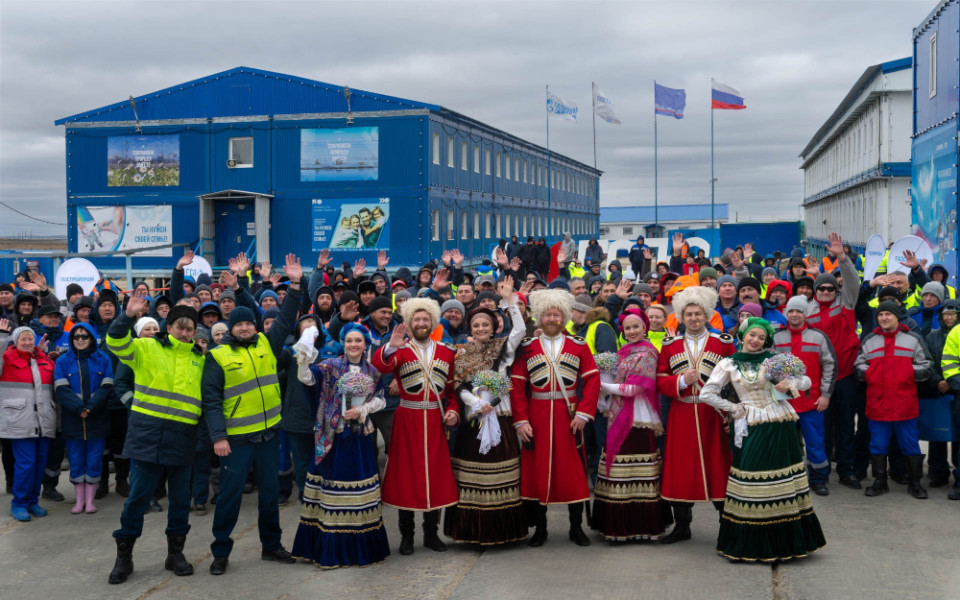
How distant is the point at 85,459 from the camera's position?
8.59 metres

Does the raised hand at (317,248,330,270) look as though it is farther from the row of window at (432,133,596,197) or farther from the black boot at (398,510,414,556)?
the row of window at (432,133,596,197)

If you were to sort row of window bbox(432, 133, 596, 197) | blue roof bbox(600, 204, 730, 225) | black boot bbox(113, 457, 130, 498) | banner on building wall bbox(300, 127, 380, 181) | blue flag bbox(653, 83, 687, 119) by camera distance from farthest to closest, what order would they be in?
1. blue roof bbox(600, 204, 730, 225)
2. blue flag bbox(653, 83, 687, 119)
3. row of window bbox(432, 133, 596, 197)
4. banner on building wall bbox(300, 127, 380, 181)
5. black boot bbox(113, 457, 130, 498)

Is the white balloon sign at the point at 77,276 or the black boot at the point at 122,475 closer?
the black boot at the point at 122,475

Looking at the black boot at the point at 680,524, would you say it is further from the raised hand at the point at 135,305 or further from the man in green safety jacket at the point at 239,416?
the raised hand at the point at 135,305

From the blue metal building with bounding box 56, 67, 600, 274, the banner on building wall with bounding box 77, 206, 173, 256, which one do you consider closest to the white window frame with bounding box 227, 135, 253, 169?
the blue metal building with bounding box 56, 67, 600, 274

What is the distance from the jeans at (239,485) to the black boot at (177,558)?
212mm

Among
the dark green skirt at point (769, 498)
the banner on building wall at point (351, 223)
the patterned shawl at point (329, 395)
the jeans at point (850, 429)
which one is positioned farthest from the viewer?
the banner on building wall at point (351, 223)

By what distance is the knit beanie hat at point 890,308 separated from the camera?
837 cm

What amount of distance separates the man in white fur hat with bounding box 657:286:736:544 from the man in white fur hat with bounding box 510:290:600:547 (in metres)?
0.62

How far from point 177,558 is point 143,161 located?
23.3 metres

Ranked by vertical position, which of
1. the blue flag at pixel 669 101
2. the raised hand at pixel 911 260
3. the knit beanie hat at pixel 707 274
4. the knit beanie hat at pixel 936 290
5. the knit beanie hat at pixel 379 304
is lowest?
the knit beanie hat at pixel 379 304

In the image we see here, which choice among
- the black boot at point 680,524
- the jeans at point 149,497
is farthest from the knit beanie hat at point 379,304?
the black boot at point 680,524

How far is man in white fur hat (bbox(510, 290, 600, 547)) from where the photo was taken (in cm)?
686

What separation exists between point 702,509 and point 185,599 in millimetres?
4497
